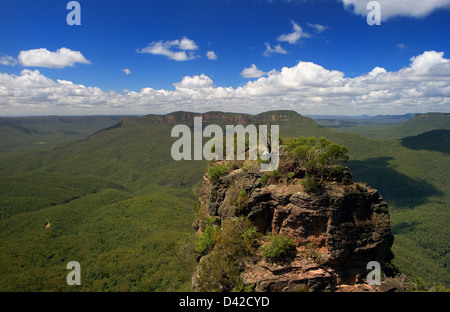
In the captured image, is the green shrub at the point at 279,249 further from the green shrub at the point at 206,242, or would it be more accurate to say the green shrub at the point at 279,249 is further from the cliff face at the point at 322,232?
the green shrub at the point at 206,242

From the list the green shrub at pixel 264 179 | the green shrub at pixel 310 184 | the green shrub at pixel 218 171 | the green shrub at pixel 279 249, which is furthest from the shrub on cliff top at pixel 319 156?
the green shrub at pixel 218 171

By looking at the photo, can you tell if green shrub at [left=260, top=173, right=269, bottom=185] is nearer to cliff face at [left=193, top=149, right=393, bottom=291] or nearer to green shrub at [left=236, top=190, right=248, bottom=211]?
cliff face at [left=193, top=149, right=393, bottom=291]

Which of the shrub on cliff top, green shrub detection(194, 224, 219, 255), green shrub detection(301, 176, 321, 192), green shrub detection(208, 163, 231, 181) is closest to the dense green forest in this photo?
green shrub detection(194, 224, 219, 255)

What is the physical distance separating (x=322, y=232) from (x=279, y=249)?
4.18 meters

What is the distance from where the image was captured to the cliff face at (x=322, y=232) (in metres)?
18.8

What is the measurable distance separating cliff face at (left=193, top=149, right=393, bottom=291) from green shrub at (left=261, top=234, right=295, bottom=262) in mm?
512

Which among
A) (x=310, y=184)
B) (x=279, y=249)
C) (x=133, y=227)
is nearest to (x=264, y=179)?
(x=310, y=184)

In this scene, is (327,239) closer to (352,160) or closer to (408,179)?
(408,179)

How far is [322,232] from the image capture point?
1961 centimetres

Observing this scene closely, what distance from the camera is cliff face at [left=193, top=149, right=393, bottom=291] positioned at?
61.5 ft

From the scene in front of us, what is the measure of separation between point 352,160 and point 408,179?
42433mm

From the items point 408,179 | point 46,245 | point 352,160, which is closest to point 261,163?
point 46,245

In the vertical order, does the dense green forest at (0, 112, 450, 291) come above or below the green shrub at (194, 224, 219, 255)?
below

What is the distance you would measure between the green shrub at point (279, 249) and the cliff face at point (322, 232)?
512 mm
